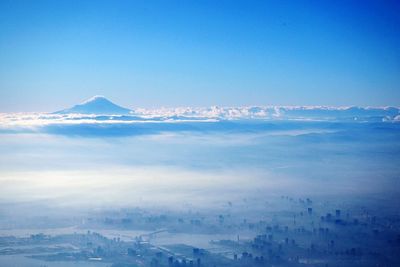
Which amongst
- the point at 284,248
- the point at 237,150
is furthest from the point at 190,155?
the point at 284,248

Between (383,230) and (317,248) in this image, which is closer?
(317,248)

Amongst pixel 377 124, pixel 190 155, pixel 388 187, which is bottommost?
pixel 388 187

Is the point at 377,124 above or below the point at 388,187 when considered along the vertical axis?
above

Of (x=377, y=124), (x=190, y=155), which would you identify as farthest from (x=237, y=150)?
(x=377, y=124)

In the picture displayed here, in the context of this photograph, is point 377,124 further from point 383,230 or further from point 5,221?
point 5,221

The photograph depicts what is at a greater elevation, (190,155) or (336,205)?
(190,155)

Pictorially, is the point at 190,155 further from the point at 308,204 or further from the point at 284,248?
the point at 284,248

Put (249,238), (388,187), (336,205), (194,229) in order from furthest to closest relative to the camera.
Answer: (388,187) → (336,205) → (194,229) → (249,238)

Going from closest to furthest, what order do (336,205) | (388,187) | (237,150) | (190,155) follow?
(336,205), (388,187), (190,155), (237,150)

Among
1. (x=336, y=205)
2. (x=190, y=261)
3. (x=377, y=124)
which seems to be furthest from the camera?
(x=377, y=124)
